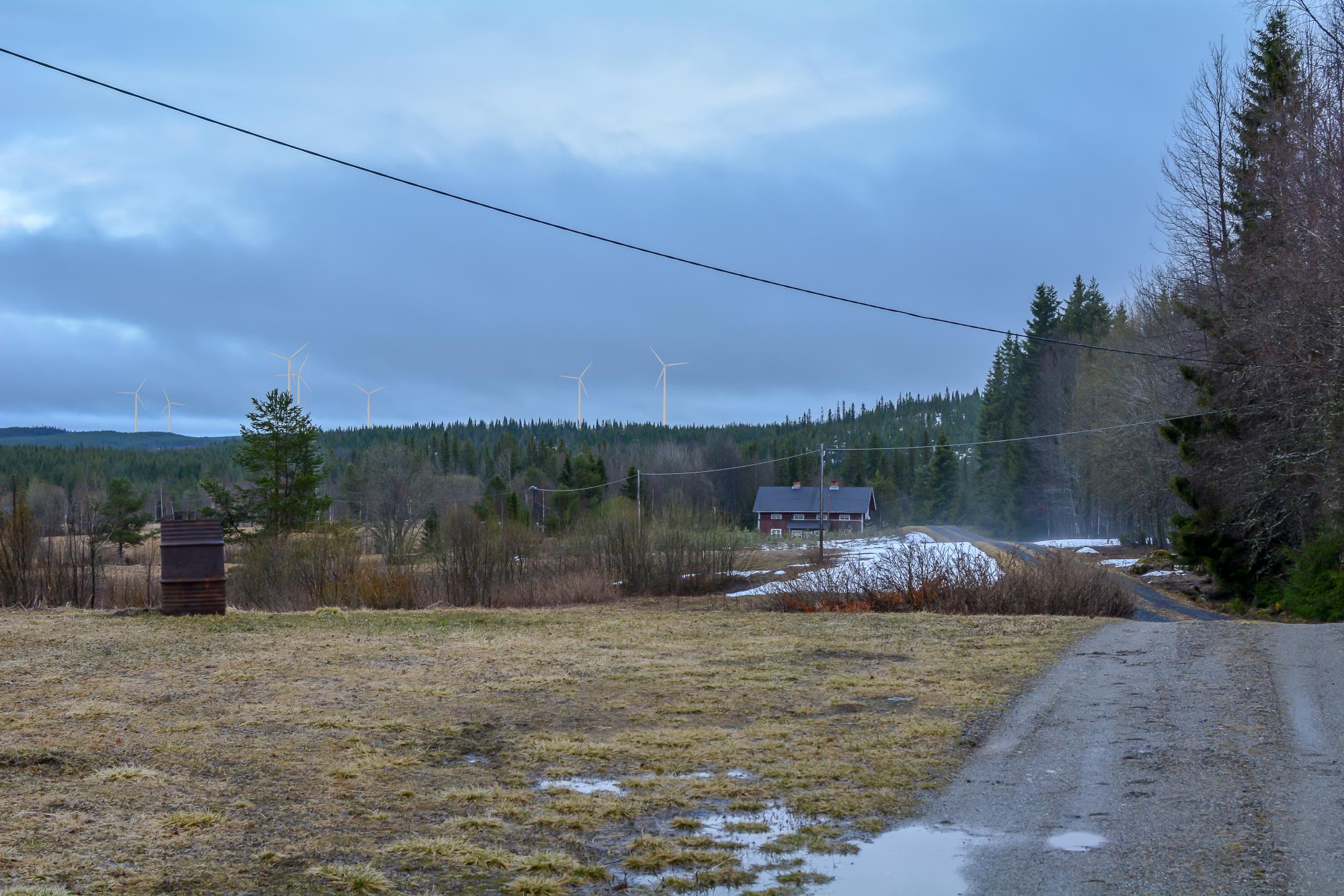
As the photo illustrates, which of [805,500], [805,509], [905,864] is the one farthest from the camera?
[805,500]

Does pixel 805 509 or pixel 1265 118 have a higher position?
pixel 1265 118

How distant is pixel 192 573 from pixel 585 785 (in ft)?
36.4

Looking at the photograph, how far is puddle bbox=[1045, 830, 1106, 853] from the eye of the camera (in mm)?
4863

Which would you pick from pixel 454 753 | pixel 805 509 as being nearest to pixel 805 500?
pixel 805 509

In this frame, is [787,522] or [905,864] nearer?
[905,864]

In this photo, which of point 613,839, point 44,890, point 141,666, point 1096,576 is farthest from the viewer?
point 1096,576

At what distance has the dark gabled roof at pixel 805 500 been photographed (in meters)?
91.2

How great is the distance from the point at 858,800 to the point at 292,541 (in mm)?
22232

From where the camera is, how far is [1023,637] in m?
12.9

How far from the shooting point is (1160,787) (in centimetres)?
585

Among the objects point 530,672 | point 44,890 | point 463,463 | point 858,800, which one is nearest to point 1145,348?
point 530,672

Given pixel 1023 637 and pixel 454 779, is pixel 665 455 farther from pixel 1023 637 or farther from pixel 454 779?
pixel 454 779

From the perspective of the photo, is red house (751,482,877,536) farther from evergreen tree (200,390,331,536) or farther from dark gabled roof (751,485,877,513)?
evergreen tree (200,390,331,536)

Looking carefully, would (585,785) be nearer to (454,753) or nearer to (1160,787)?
(454,753)
